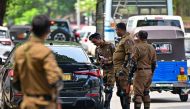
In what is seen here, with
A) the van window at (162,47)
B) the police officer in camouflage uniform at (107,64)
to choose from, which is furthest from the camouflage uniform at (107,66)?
the van window at (162,47)

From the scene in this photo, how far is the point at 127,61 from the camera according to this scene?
46.2ft

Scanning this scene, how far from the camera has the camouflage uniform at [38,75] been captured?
788 centimetres

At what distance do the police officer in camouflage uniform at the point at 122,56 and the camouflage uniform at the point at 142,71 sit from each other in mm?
175

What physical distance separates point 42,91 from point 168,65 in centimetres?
1109

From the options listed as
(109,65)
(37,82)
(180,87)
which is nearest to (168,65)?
(180,87)

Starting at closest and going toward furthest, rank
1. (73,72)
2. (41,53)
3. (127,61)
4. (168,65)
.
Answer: (41,53), (73,72), (127,61), (168,65)

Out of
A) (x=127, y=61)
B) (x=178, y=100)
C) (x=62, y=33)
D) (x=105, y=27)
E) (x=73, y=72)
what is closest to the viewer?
(x=73, y=72)

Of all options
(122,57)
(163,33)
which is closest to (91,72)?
(122,57)

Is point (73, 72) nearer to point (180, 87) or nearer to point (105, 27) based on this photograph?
point (180, 87)

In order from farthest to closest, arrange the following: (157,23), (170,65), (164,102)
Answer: (157,23) → (164,102) → (170,65)

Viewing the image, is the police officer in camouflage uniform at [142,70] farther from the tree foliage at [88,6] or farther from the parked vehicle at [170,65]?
the tree foliage at [88,6]

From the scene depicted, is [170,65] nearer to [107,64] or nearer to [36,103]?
[107,64]

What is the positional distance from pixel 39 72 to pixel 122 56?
6436 millimetres

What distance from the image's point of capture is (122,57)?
46.9ft
